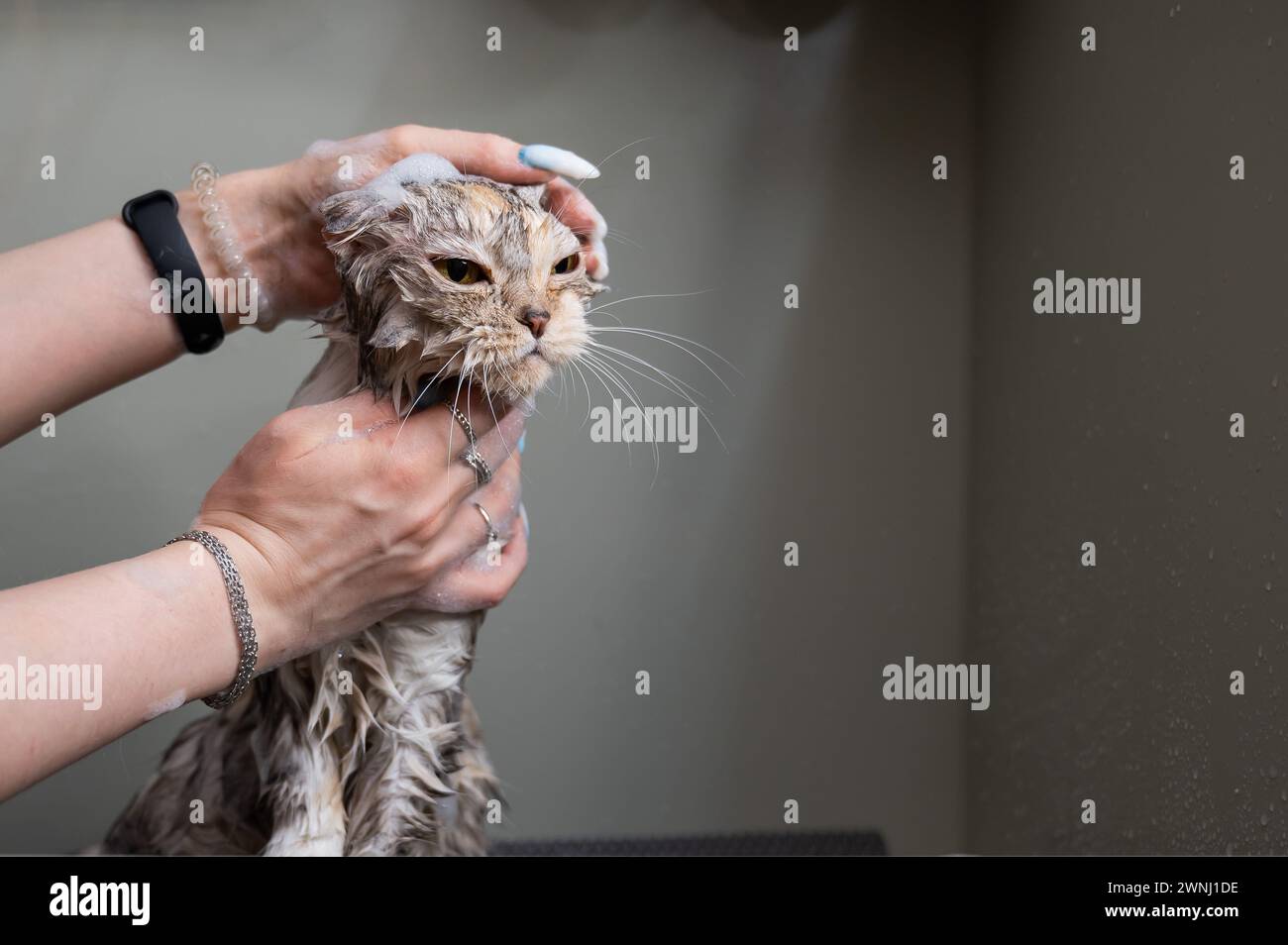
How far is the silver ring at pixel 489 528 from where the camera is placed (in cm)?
60

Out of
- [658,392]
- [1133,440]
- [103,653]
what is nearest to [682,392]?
[658,392]

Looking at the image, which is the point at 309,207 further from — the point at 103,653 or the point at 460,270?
the point at 103,653

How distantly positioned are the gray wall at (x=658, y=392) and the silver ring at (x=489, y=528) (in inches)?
4.4

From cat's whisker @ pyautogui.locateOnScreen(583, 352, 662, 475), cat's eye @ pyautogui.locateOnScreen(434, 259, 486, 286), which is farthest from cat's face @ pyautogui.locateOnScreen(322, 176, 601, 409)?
cat's whisker @ pyautogui.locateOnScreen(583, 352, 662, 475)

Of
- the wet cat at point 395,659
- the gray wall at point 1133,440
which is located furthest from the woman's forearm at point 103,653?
the gray wall at point 1133,440

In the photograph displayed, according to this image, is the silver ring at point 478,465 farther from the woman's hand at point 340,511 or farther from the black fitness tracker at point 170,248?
the black fitness tracker at point 170,248

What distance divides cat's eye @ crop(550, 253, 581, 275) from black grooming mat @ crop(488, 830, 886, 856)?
0.41 m

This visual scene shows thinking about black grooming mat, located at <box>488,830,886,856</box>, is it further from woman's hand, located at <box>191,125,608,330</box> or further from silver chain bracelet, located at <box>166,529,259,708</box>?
woman's hand, located at <box>191,125,608,330</box>

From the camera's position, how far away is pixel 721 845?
0.72 metres

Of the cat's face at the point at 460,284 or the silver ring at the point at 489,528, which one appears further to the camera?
the silver ring at the point at 489,528

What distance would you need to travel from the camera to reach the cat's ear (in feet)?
1.75

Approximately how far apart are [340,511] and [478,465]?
9 centimetres
